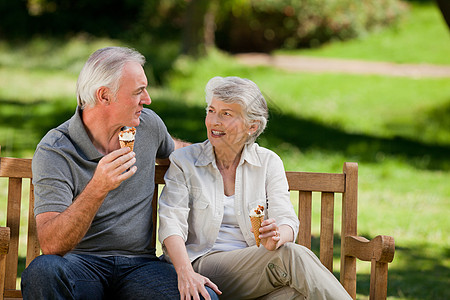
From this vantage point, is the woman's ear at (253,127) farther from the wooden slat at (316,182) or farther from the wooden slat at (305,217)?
the wooden slat at (305,217)

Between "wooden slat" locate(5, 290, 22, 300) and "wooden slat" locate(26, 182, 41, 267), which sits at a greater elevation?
"wooden slat" locate(26, 182, 41, 267)

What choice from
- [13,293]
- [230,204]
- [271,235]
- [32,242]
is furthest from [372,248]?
[13,293]

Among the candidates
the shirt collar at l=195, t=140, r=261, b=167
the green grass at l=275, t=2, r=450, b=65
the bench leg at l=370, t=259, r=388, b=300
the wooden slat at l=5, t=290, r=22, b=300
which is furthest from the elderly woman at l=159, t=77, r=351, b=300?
the green grass at l=275, t=2, r=450, b=65

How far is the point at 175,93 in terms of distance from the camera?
39.4 ft

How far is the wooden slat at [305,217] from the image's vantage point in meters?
3.58

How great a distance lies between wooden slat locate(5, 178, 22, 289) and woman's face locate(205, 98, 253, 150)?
1.06 m

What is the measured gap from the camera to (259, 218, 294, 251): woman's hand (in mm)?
3031

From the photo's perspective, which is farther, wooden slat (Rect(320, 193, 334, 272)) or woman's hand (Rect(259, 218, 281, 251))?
wooden slat (Rect(320, 193, 334, 272))

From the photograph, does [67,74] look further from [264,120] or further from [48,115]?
[264,120]

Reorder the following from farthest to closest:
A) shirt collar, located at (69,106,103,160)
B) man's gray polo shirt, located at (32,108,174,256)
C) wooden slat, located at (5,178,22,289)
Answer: wooden slat, located at (5,178,22,289), shirt collar, located at (69,106,103,160), man's gray polo shirt, located at (32,108,174,256)

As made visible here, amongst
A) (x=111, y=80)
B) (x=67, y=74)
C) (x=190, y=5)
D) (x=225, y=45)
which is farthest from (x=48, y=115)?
(x=225, y=45)

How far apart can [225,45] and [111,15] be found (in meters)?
4.05

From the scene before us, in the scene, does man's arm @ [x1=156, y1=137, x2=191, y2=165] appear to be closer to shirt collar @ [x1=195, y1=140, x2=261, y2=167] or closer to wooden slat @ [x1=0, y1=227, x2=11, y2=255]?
shirt collar @ [x1=195, y1=140, x2=261, y2=167]

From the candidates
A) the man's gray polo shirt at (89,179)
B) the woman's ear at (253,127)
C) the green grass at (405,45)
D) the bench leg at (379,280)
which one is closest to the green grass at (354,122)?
the green grass at (405,45)
